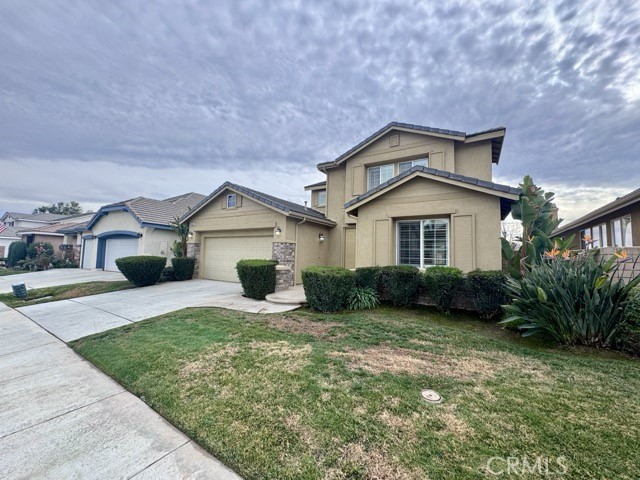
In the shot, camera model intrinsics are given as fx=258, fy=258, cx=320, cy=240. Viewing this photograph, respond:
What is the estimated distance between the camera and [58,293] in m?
11.2

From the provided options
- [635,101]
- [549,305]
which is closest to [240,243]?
[549,305]

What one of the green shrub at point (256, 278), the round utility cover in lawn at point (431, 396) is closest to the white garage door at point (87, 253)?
the green shrub at point (256, 278)

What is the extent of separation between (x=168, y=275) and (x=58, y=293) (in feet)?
13.9

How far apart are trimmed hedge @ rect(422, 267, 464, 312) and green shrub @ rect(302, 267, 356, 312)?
7.99 feet

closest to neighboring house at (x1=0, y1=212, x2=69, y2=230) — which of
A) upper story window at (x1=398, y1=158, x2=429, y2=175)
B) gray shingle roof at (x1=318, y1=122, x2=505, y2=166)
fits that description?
gray shingle roof at (x1=318, y1=122, x2=505, y2=166)

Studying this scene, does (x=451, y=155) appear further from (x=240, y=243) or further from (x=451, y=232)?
(x=240, y=243)

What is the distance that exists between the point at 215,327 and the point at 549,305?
697 cm

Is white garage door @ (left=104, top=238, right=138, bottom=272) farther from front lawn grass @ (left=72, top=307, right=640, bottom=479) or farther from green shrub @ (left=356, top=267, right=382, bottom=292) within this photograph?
green shrub @ (left=356, top=267, right=382, bottom=292)

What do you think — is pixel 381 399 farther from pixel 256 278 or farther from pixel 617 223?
pixel 617 223

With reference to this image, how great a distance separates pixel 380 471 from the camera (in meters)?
2.13

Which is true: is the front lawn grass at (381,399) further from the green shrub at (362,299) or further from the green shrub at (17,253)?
the green shrub at (17,253)

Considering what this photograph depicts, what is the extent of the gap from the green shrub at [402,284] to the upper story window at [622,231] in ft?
33.7

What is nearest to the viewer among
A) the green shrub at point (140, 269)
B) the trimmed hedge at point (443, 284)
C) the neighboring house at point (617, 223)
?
the trimmed hedge at point (443, 284)

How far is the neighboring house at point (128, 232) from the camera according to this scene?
649 inches
